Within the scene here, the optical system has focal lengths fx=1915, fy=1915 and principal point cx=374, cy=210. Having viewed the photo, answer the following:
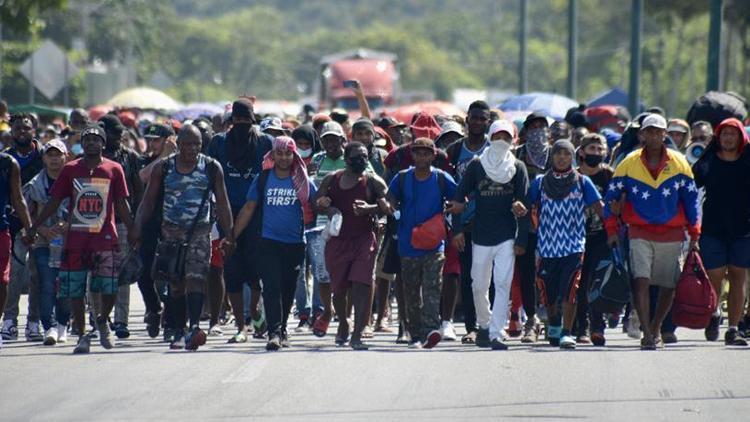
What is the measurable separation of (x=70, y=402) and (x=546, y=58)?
128963mm

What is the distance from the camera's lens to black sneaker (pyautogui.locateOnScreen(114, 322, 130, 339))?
1681 centimetres

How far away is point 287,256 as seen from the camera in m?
15.7

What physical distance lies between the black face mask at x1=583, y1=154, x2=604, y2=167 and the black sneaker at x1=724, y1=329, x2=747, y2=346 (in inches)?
71.4

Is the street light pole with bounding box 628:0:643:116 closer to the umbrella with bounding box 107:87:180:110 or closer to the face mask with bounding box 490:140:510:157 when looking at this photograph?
the umbrella with bounding box 107:87:180:110

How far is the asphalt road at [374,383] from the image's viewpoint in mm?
11742

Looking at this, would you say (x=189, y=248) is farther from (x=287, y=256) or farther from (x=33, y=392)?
(x=33, y=392)

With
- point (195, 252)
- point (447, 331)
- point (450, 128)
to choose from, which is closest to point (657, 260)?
point (447, 331)

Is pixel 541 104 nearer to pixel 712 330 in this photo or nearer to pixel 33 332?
pixel 712 330

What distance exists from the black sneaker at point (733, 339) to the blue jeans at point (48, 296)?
217 inches

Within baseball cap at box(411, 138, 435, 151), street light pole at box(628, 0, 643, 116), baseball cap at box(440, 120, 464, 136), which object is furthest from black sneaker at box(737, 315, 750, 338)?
street light pole at box(628, 0, 643, 116)

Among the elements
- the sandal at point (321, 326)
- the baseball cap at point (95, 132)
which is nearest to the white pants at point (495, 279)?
the sandal at point (321, 326)

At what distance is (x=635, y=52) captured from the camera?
107 feet

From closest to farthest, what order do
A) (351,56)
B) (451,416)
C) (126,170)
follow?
(451,416) < (126,170) < (351,56)

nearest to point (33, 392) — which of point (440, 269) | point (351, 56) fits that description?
point (440, 269)
